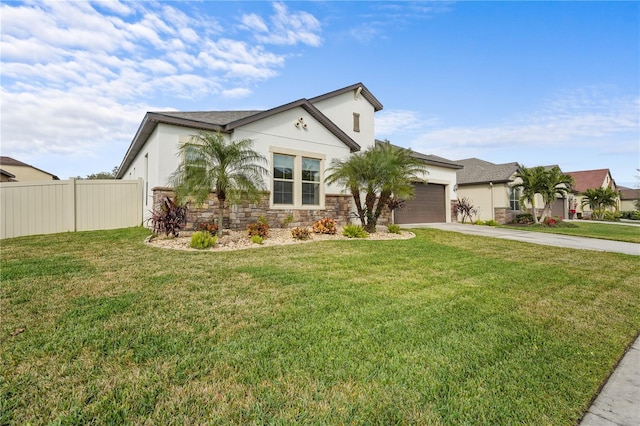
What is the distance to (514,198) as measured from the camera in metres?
19.9

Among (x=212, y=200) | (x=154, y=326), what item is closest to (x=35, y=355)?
(x=154, y=326)

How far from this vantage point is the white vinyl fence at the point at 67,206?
916 cm

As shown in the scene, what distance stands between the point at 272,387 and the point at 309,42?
1168 cm

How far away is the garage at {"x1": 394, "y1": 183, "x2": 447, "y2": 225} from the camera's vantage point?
16.2 m

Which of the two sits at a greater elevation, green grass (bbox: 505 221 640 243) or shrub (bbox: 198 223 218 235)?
shrub (bbox: 198 223 218 235)

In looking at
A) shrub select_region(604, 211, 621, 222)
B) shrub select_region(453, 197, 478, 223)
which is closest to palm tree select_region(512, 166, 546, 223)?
shrub select_region(453, 197, 478, 223)

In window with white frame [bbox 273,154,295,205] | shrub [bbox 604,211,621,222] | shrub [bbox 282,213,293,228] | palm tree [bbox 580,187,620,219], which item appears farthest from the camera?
shrub [bbox 604,211,621,222]

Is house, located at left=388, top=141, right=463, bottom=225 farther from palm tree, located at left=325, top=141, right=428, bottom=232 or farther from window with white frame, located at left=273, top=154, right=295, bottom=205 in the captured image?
window with white frame, located at left=273, top=154, right=295, bottom=205

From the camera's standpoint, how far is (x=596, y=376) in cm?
238

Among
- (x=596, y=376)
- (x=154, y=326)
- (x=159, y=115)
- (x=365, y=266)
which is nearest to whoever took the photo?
(x=596, y=376)

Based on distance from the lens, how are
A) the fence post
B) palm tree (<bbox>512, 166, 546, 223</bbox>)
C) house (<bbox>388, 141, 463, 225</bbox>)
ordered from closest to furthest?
the fence post
house (<bbox>388, 141, 463, 225</bbox>)
palm tree (<bbox>512, 166, 546, 223</bbox>)

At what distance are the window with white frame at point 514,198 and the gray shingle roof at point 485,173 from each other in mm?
1153

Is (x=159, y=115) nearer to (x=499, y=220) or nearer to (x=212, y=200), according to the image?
(x=212, y=200)

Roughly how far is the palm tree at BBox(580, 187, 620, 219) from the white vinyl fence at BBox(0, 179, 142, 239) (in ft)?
122
